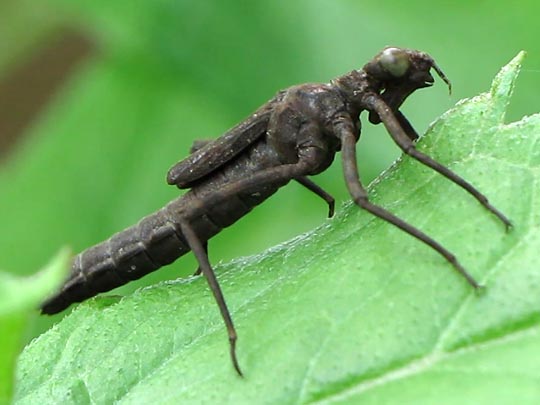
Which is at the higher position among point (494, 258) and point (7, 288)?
point (7, 288)

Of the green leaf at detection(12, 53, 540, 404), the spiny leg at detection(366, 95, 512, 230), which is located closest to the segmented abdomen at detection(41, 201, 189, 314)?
the green leaf at detection(12, 53, 540, 404)

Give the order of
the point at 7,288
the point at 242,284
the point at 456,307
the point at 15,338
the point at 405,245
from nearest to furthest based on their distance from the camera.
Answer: the point at 7,288 → the point at 15,338 → the point at 456,307 → the point at 405,245 → the point at 242,284

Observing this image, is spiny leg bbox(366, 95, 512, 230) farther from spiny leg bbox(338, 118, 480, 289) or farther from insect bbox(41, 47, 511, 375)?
spiny leg bbox(338, 118, 480, 289)

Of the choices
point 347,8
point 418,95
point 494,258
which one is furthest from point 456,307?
point 347,8

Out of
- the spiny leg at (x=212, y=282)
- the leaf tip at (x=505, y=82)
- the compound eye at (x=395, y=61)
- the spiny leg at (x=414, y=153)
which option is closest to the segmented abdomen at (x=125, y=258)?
the spiny leg at (x=212, y=282)

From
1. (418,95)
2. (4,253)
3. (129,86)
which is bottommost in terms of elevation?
(418,95)

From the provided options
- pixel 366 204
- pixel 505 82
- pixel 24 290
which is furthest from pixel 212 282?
pixel 24 290

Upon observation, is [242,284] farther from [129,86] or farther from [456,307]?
[129,86]
